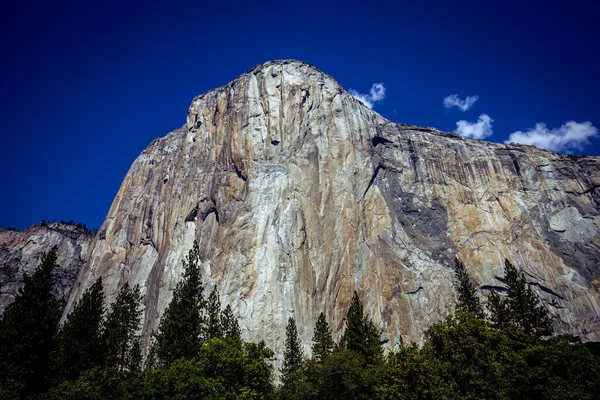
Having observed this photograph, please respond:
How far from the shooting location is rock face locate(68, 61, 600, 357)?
217 ft

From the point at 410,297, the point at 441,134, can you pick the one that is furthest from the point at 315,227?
the point at 441,134

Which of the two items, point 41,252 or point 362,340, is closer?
point 362,340

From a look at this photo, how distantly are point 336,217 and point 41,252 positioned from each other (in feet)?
241

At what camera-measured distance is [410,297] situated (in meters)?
66.3

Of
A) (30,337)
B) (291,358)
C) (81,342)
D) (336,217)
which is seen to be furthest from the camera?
(336,217)

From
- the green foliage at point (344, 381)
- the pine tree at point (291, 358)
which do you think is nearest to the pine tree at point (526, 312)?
the green foliage at point (344, 381)

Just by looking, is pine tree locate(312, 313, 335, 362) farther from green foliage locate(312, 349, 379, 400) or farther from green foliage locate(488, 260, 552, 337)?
green foliage locate(488, 260, 552, 337)

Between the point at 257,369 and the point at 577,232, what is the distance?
69.3 metres

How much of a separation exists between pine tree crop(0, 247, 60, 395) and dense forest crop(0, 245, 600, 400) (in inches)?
3.0

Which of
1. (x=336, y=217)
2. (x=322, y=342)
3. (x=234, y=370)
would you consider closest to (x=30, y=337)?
(x=234, y=370)

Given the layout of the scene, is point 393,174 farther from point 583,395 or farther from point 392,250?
point 583,395

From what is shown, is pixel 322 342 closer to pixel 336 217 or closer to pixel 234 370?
pixel 234 370

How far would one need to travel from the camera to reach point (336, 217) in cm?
7388

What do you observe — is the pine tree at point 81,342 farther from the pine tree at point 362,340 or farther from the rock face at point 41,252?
the rock face at point 41,252
